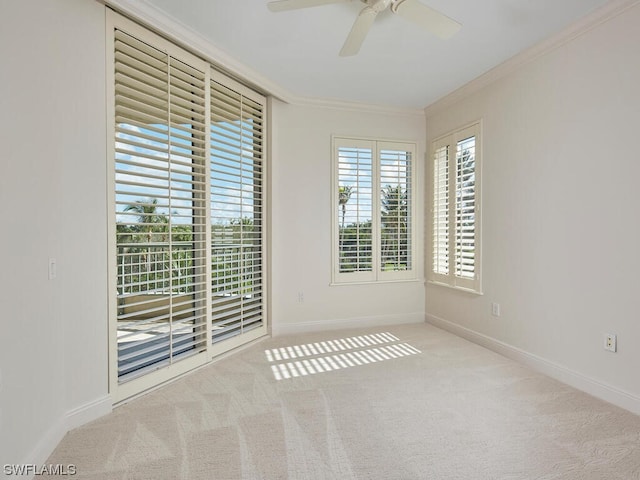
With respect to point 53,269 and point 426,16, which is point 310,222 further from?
point 53,269

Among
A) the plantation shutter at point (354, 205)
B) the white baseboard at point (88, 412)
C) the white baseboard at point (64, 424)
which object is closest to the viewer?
the white baseboard at point (64, 424)

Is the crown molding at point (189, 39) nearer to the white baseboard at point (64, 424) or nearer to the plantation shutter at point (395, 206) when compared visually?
the plantation shutter at point (395, 206)

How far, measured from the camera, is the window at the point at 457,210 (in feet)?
12.6

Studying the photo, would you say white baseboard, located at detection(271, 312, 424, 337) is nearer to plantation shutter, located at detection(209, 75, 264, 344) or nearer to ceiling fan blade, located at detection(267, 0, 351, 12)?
plantation shutter, located at detection(209, 75, 264, 344)

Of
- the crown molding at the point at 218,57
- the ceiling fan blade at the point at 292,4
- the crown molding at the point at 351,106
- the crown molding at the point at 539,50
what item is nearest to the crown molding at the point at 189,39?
the crown molding at the point at 218,57

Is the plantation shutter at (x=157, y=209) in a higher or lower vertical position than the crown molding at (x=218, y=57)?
lower

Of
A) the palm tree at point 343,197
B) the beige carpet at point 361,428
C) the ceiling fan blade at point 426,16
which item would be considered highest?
the ceiling fan blade at point 426,16

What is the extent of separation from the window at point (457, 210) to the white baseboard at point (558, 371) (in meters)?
0.50

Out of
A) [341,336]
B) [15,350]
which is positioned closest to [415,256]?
[341,336]

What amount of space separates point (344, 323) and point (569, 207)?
2.61 metres

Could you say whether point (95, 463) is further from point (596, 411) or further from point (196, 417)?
point (596, 411)

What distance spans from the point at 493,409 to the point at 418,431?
0.61m

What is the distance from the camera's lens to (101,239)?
2.40 m

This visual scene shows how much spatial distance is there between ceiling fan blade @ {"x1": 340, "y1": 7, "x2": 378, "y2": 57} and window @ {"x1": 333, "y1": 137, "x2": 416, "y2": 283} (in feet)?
6.11
